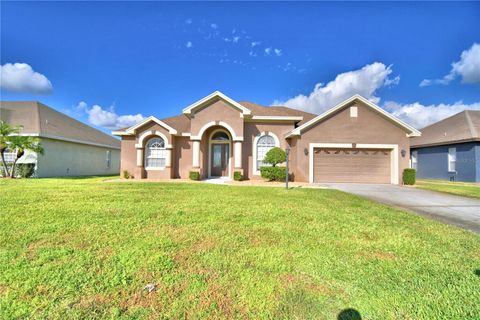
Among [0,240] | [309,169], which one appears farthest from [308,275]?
[309,169]

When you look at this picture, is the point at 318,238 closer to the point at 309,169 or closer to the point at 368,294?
the point at 368,294

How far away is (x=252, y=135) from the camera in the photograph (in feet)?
54.6

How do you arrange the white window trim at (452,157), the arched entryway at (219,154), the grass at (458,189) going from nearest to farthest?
the grass at (458,189) → the arched entryway at (219,154) → the white window trim at (452,157)

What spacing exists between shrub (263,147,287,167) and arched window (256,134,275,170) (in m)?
1.35

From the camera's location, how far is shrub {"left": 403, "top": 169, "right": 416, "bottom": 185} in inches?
570

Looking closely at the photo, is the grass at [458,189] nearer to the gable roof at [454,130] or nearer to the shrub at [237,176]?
the gable roof at [454,130]

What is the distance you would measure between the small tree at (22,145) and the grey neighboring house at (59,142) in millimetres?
1059

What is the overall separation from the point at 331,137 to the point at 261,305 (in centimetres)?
1440

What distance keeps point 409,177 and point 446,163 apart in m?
8.35

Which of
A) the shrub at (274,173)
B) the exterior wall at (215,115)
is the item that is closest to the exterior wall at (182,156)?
the exterior wall at (215,115)

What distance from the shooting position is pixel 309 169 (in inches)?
597

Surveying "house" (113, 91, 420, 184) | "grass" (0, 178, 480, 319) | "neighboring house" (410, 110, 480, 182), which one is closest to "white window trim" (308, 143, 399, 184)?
"house" (113, 91, 420, 184)

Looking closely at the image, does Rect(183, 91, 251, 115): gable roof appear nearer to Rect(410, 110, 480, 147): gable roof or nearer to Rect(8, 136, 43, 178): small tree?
Rect(8, 136, 43, 178): small tree

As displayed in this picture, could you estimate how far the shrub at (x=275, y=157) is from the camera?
49.1ft
